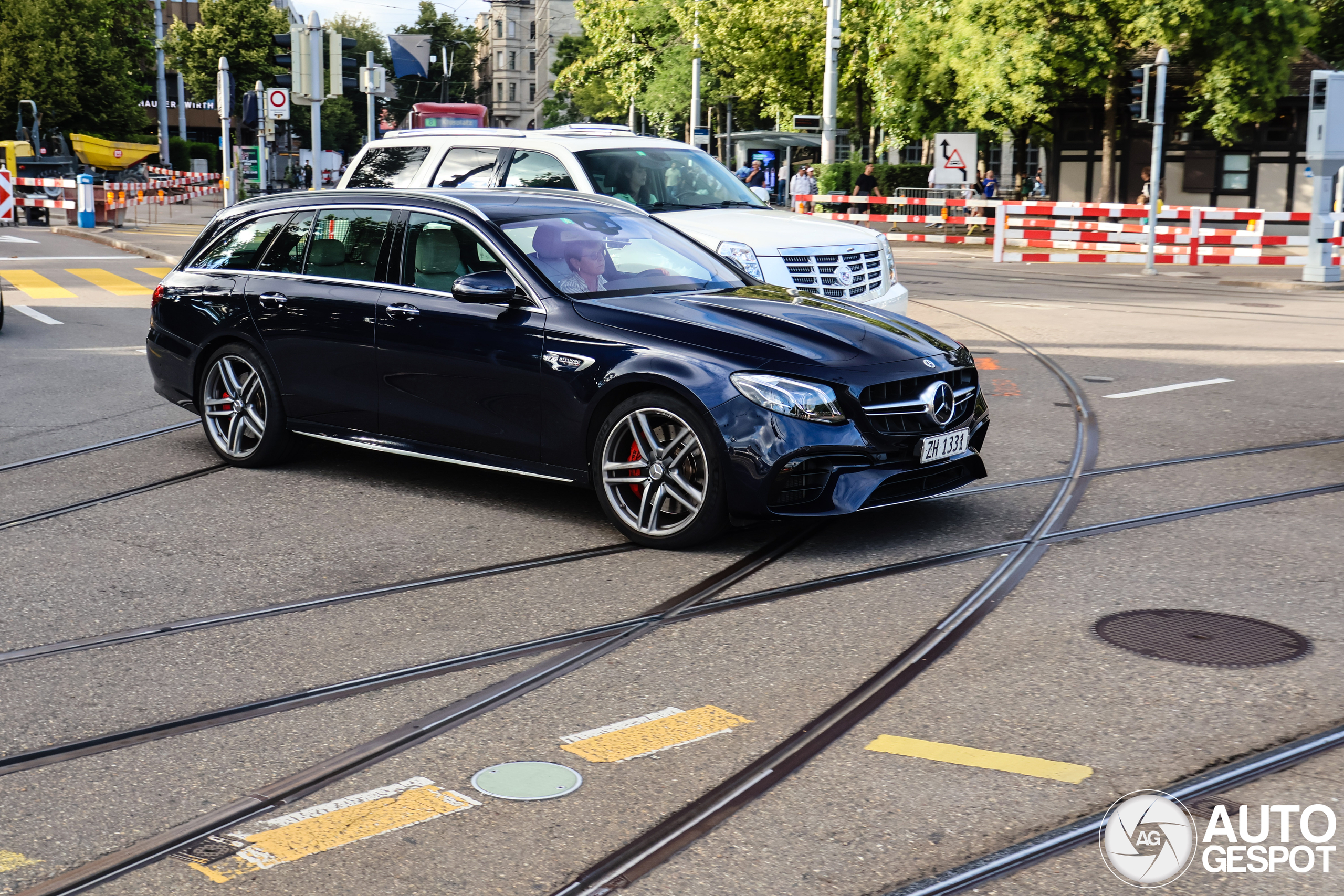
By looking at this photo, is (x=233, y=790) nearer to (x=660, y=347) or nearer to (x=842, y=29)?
(x=660, y=347)

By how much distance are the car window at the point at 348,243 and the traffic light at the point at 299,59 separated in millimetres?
13898

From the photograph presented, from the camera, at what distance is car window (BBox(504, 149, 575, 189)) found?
12180 millimetres

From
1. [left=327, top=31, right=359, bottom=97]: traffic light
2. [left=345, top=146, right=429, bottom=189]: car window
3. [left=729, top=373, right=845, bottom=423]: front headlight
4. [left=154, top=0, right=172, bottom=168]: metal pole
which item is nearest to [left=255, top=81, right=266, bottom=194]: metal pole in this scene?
[left=327, top=31, right=359, bottom=97]: traffic light

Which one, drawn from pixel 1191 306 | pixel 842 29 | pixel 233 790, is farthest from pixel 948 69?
pixel 233 790

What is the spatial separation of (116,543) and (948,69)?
113ft

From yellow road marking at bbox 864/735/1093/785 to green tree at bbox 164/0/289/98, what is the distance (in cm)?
8237

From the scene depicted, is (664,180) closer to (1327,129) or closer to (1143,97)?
(1327,129)

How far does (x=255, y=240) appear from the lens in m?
8.66

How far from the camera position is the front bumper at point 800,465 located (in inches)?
251

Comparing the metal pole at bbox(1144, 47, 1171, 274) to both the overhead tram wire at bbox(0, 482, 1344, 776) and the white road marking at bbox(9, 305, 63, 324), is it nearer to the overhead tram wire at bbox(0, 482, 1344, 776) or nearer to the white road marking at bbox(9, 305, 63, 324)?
the white road marking at bbox(9, 305, 63, 324)

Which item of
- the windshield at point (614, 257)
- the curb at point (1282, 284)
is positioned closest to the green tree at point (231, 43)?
the curb at point (1282, 284)

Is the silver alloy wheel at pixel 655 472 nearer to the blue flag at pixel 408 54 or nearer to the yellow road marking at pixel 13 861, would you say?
the yellow road marking at pixel 13 861

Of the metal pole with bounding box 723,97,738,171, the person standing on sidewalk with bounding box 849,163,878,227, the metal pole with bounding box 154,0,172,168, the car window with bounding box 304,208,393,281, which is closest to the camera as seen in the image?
the car window with bounding box 304,208,393,281

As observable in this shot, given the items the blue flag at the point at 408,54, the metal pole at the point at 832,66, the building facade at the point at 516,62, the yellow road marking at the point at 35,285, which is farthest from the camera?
the building facade at the point at 516,62
